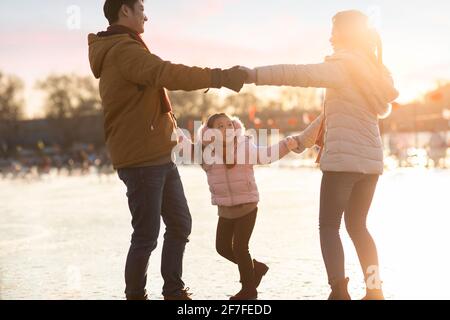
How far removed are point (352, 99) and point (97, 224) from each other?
6.87m

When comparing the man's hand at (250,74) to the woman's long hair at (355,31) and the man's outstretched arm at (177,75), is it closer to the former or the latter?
the man's outstretched arm at (177,75)

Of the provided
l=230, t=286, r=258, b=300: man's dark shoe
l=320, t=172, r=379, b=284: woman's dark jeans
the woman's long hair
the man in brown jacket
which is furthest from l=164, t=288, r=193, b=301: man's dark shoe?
the woman's long hair

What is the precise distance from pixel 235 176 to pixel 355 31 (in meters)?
1.25

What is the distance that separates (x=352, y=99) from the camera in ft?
14.5

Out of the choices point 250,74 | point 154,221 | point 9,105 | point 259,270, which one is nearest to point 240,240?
point 259,270

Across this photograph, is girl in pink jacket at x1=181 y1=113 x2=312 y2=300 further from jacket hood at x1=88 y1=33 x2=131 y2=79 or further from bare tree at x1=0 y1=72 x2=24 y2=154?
bare tree at x1=0 y1=72 x2=24 y2=154

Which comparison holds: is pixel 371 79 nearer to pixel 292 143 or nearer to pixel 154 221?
pixel 292 143

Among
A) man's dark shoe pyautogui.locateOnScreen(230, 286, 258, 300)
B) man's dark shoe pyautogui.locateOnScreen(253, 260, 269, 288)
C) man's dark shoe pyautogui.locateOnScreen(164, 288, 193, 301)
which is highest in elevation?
man's dark shoe pyautogui.locateOnScreen(253, 260, 269, 288)

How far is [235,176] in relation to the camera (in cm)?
501

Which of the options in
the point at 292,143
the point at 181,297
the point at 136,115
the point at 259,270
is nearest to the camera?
the point at 136,115

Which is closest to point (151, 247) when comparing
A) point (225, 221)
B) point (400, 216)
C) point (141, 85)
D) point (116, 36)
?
point (225, 221)

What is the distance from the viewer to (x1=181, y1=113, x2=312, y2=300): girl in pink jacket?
4.98 meters

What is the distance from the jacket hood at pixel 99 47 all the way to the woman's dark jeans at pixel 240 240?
133 cm

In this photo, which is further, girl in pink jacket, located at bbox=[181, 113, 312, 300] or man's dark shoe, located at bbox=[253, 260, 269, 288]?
man's dark shoe, located at bbox=[253, 260, 269, 288]
